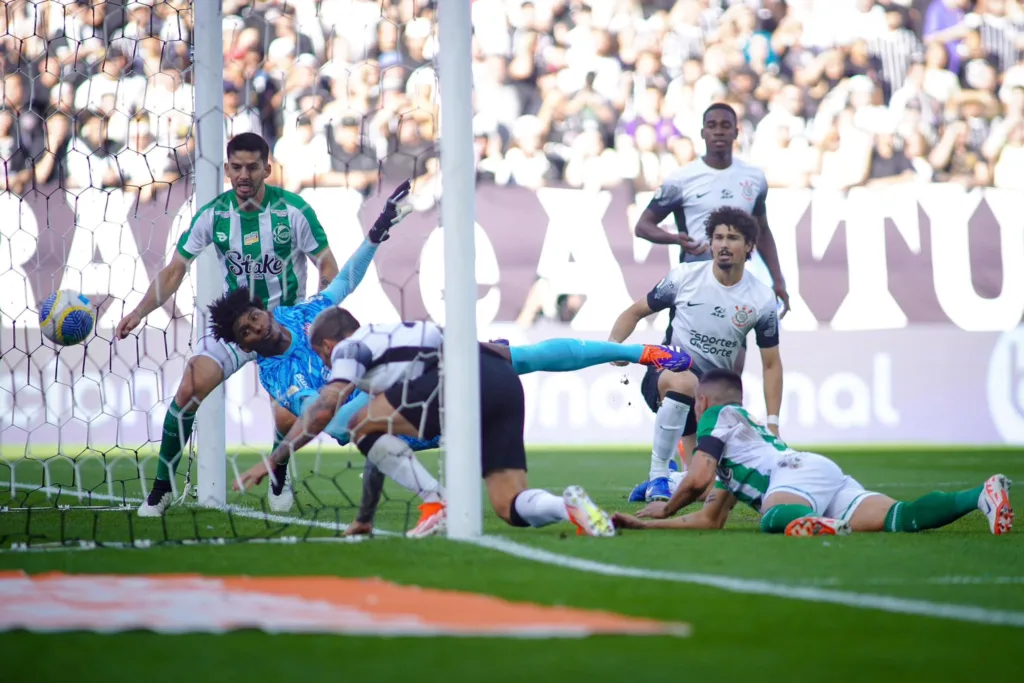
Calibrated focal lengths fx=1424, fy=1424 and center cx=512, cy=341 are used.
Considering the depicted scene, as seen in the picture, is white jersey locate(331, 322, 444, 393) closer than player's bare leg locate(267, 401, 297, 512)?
Yes

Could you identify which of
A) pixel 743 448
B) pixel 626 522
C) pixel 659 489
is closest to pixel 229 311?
pixel 626 522

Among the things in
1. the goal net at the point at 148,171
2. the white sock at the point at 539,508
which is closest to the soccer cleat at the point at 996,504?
the white sock at the point at 539,508

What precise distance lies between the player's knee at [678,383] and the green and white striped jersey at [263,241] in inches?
84.4

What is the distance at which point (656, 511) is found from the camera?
19.6 feet

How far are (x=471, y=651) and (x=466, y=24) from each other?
2909 millimetres

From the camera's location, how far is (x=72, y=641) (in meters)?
3.09

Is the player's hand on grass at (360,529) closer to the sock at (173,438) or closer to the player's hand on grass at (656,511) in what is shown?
the player's hand on grass at (656,511)

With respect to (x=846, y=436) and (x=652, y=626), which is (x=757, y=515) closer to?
(x=652, y=626)

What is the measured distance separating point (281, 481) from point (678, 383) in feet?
7.85

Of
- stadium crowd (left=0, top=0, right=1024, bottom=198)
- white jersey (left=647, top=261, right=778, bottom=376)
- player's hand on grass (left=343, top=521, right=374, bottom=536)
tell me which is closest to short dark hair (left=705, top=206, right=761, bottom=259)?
white jersey (left=647, top=261, right=778, bottom=376)

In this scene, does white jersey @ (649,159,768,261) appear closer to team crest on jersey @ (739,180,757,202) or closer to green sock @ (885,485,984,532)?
team crest on jersey @ (739,180,757,202)

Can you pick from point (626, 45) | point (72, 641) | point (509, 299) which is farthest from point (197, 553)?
point (626, 45)

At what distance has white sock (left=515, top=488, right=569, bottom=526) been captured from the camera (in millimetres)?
5406

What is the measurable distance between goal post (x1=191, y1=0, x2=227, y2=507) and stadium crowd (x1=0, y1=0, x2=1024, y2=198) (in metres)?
3.74
